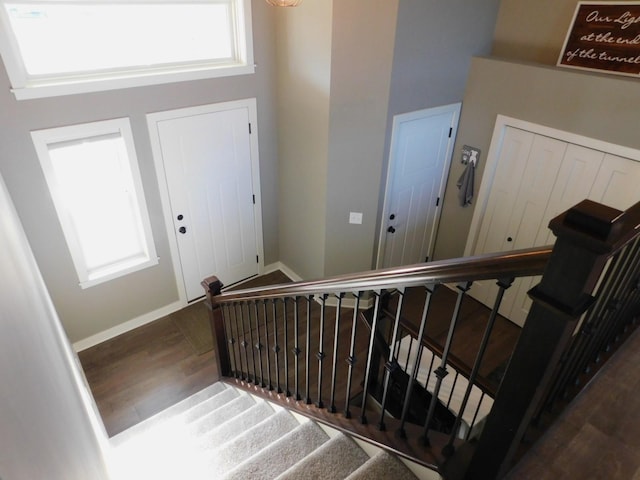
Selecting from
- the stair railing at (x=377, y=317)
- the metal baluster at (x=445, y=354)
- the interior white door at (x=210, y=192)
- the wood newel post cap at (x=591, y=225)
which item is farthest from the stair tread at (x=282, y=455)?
the interior white door at (x=210, y=192)

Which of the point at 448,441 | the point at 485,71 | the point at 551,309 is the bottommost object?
the point at 448,441

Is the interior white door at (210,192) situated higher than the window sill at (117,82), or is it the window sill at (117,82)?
the window sill at (117,82)

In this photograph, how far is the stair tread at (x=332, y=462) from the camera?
178 centimetres

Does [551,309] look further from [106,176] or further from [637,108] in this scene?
[106,176]

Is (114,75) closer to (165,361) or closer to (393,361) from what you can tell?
(165,361)

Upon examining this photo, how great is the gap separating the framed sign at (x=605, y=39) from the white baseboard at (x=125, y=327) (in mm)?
4492

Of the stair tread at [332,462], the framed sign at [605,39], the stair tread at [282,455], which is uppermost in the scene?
the framed sign at [605,39]

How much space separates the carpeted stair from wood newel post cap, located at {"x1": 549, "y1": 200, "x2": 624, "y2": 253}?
3.97 ft

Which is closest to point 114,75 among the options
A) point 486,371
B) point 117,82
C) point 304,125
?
point 117,82

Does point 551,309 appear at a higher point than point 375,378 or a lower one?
higher

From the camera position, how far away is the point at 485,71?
4004 mm

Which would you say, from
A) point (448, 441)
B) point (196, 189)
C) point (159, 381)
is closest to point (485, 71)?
point (196, 189)

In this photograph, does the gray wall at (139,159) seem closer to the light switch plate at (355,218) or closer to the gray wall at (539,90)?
the light switch plate at (355,218)

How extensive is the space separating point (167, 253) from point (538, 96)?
3.80m
